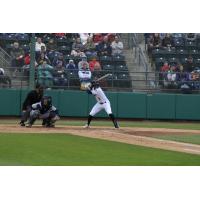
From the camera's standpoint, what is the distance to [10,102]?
27.3 meters

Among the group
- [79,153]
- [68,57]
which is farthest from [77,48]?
[79,153]

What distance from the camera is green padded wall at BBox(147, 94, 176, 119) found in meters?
28.7

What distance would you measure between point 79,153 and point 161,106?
16.8 meters

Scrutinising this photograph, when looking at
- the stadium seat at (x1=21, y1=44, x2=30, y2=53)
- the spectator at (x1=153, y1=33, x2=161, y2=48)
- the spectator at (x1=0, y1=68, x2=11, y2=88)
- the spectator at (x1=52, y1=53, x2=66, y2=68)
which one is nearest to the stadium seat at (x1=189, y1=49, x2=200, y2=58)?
the spectator at (x1=153, y1=33, x2=161, y2=48)

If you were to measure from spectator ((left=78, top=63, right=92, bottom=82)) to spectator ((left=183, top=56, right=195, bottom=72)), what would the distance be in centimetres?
496

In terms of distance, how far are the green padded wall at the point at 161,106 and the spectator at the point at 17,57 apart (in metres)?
6.41

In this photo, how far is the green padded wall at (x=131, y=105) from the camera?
28.4 m

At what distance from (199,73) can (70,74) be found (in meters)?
6.30

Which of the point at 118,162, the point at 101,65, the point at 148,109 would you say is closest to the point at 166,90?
the point at 148,109

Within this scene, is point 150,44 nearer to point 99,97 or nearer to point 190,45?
point 190,45

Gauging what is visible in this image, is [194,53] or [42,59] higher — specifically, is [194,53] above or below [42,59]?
above

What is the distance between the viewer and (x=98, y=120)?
28453 millimetres

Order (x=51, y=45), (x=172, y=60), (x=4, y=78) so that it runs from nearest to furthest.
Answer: (x=4, y=78) → (x=51, y=45) → (x=172, y=60)

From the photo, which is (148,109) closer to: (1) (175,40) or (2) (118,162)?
(1) (175,40)
